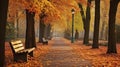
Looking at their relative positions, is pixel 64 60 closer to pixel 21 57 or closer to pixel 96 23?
pixel 21 57

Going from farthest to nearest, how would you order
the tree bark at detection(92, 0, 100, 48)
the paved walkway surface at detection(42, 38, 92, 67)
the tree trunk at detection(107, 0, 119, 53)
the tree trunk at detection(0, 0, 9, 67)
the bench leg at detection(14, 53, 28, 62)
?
the tree bark at detection(92, 0, 100, 48) → the tree trunk at detection(107, 0, 119, 53) → the bench leg at detection(14, 53, 28, 62) → the paved walkway surface at detection(42, 38, 92, 67) → the tree trunk at detection(0, 0, 9, 67)

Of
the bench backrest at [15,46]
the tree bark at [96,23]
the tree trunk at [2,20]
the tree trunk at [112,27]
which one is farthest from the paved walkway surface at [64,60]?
the tree bark at [96,23]

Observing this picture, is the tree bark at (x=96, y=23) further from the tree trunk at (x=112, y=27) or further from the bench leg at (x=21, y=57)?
the bench leg at (x=21, y=57)

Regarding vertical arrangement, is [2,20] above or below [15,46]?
above

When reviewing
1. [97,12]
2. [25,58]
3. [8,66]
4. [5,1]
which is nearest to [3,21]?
[5,1]

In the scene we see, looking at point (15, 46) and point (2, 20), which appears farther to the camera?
point (15, 46)

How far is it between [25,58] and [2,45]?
5.49 meters

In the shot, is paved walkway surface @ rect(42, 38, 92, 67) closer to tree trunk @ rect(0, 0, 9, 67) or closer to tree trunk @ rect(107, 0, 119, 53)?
tree trunk @ rect(107, 0, 119, 53)

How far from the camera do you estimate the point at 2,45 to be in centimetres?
1152

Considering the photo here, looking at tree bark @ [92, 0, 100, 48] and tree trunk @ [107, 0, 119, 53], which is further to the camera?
tree bark @ [92, 0, 100, 48]

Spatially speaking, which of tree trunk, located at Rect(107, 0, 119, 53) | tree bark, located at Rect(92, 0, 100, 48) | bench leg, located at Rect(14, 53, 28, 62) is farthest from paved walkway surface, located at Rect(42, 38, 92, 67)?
tree bark, located at Rect(92, 0, 100, 48)

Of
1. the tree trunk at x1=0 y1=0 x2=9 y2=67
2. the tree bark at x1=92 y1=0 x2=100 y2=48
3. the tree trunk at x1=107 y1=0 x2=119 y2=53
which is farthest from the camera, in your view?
the tree bark at x1=92 y1=0 x2=100 y2=48

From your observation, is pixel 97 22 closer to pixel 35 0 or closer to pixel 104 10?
pixel 35 0

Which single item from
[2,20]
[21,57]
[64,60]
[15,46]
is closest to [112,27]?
[64,60]
